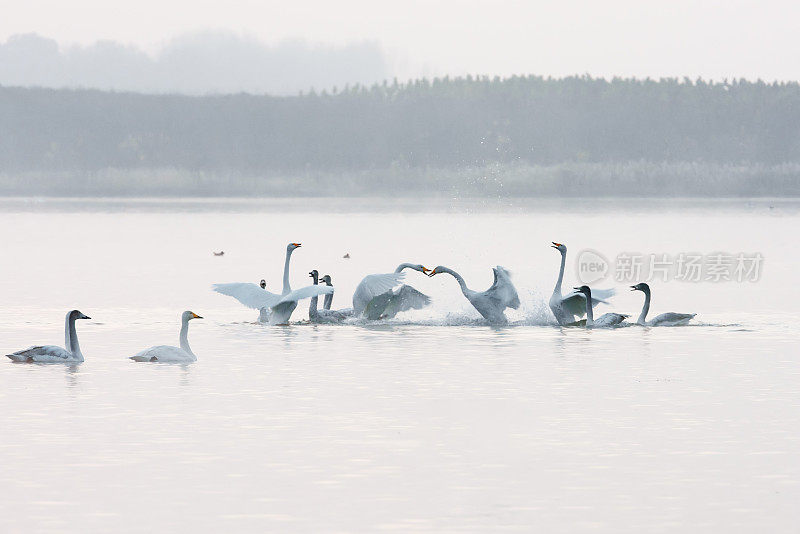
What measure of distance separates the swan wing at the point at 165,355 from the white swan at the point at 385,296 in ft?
17.6

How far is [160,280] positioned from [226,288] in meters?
12.5

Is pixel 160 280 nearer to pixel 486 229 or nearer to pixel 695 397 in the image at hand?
pixel 695 397

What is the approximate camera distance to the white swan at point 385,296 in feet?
81.7

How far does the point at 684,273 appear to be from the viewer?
3941 cm

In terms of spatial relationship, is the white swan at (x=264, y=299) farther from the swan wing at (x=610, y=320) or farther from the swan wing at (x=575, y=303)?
the swan wing at (x=610, y=320)

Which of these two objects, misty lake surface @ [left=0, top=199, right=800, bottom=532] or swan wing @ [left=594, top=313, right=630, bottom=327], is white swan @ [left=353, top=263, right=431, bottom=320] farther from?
swan wing @ [left=594, top=313, right=630, bottom=327]

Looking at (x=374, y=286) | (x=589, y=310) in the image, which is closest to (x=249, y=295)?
(x=374, y=286)

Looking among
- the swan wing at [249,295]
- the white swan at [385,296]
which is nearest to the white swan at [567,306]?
the white swan at [385,296]

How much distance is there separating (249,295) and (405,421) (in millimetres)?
10101

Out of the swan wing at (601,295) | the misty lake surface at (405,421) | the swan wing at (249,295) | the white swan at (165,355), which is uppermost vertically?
the swan wing at (249,295)

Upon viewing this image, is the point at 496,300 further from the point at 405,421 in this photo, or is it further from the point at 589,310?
the point at 405,421

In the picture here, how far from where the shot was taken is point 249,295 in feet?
81.5

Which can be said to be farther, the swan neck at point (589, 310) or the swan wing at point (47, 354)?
the swan neck at point (589, 310)

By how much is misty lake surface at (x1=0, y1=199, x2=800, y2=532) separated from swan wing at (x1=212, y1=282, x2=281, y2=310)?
42 centimetres
